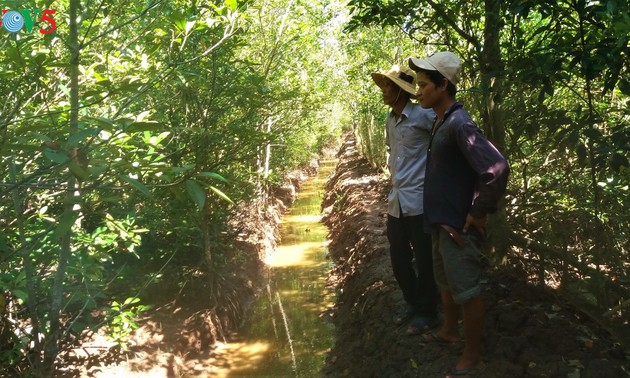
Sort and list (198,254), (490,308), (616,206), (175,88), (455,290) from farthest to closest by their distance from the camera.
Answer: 1. (198,254)
2. (175,88)
3. (490,308)
4. (616,206)
5. (455,290)

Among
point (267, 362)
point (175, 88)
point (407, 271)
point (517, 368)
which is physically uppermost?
point (175, 88)

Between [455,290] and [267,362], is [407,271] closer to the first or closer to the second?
[455,290]

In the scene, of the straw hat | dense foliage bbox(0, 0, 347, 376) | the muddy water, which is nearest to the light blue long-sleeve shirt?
the straw hat

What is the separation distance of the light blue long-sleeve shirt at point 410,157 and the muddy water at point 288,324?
3.15 m

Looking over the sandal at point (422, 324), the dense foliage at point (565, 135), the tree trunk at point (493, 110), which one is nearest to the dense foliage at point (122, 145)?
the dense foliage at point (565, 135)

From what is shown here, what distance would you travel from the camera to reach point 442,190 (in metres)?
2.97

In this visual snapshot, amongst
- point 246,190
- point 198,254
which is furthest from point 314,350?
point 246,190

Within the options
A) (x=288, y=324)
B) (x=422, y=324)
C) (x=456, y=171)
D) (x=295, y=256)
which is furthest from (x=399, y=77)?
(x=295, y=256)

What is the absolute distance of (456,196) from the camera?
294 centimetres

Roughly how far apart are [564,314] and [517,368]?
32.0 inches

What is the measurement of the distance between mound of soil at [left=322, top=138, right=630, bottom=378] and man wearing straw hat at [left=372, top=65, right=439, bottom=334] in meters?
0.40

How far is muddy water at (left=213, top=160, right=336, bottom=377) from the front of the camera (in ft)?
20.9

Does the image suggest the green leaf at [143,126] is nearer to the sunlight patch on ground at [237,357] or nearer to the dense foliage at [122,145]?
the dense foliage at [122,145]

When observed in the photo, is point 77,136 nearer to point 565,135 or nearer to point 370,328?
point 565,135
